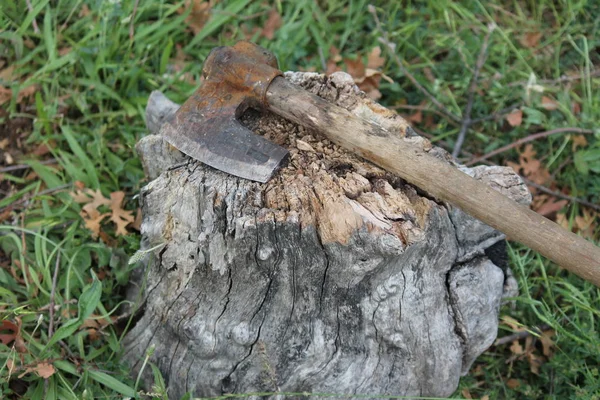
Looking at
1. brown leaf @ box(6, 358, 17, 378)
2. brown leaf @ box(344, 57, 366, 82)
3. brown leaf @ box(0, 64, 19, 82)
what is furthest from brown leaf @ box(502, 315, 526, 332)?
brown leaf @ box(0, 64, 19, 82)

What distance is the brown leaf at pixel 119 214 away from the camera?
135 inches

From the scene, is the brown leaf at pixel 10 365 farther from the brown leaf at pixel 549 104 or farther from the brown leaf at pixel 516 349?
the brown leaf at pixel 549 104

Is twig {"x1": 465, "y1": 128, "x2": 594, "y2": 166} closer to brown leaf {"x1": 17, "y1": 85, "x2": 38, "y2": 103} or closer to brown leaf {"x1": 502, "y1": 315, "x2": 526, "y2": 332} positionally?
brown leaf {"x1": 502, "y1": 315, "x2": 526, "y2": 332}

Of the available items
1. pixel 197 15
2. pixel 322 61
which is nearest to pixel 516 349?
pixel 322 61

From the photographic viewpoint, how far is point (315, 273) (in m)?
2.58

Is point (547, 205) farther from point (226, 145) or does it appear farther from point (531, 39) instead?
point (226, 145)

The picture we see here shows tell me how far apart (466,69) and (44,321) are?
10.2 ft

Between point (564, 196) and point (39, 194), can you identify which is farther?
point (564, 196)

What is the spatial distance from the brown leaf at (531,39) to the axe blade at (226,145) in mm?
2643

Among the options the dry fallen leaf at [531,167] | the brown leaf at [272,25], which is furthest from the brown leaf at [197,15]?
the dry fallen leaf at [531,167]

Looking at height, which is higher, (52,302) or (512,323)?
(52,302)

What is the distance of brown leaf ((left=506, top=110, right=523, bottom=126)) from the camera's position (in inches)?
156

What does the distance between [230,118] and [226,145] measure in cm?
15

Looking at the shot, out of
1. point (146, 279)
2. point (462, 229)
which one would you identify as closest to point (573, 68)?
point (462, 229)
